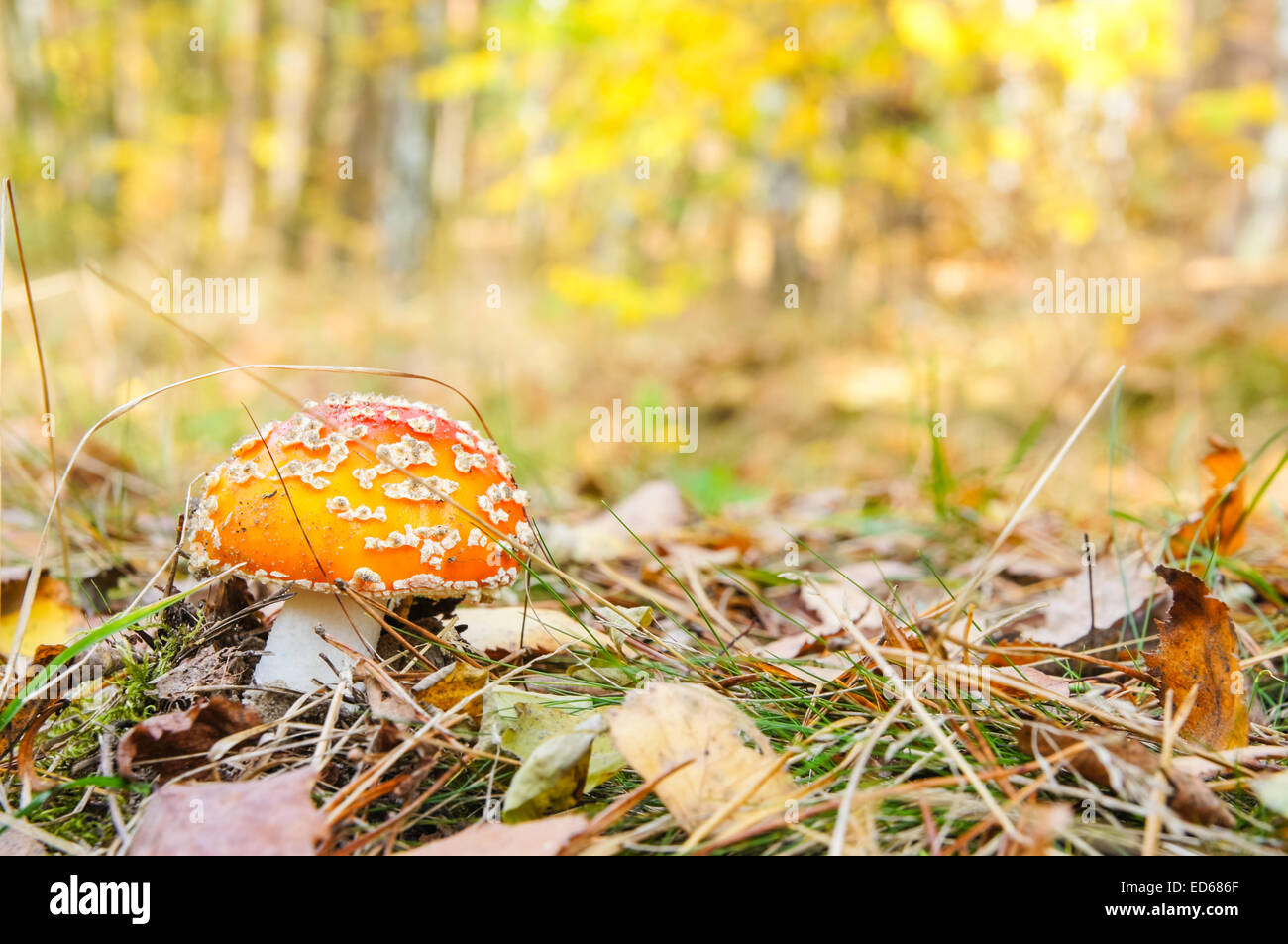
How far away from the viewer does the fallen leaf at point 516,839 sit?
985mm

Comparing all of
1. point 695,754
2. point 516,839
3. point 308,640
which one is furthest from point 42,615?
point 695,754

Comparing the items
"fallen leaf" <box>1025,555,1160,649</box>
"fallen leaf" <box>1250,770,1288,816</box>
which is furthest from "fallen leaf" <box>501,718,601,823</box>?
"fallen leaf" <box>1025,555,1160,649</box>

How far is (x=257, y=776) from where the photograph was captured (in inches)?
48.2

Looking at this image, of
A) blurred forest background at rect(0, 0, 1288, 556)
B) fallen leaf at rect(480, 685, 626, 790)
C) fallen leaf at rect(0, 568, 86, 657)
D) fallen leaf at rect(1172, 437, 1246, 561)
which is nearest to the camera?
fallen leaf at rect(480, 685, 626, 790)

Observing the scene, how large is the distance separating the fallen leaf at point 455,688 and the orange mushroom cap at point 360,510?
0.45 feet

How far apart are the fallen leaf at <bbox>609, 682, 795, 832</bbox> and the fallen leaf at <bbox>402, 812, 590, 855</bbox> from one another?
112 millimetres

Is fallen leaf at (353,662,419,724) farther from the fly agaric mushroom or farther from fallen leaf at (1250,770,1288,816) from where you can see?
fallen leaf at (1250,770,1288,816)

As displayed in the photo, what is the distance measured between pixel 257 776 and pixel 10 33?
12090 millimetres

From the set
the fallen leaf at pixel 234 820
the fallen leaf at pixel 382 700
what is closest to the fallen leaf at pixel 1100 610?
the fallen leaf at pixel 382 700

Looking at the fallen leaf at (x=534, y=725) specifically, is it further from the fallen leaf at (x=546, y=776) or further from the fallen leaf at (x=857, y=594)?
the fallen leaf at (x=857, y=594)

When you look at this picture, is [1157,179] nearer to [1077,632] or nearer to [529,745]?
[1077,632]

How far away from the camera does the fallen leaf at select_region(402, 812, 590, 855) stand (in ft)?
3.23

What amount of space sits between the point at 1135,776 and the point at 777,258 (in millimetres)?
7959

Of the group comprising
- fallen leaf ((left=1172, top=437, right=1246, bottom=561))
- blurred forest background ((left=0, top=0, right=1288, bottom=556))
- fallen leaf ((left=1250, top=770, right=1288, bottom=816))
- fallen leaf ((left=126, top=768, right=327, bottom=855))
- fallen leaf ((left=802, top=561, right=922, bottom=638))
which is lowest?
fallen leaf ((left=802, top=561, right=922, bottom=638))
